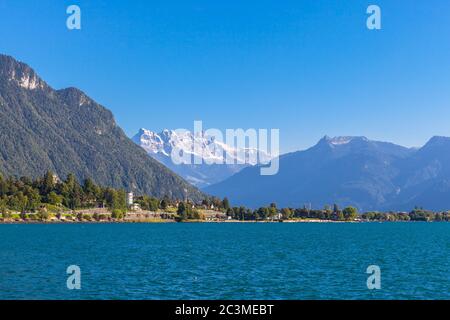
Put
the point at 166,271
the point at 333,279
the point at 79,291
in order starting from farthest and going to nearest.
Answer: the point at 166,271, the point at 333,279, the point at 79,291

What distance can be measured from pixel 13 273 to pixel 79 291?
21953 mm

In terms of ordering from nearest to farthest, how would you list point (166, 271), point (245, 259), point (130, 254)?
1. point (166, 271)
2. point (245, 259)
3. point (130, 254)

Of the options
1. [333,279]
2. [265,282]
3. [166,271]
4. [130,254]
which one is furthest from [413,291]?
[130,254]

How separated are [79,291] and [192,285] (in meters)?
14.5

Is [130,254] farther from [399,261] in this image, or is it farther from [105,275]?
[399,261]

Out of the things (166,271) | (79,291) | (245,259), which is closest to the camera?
(79,291)
